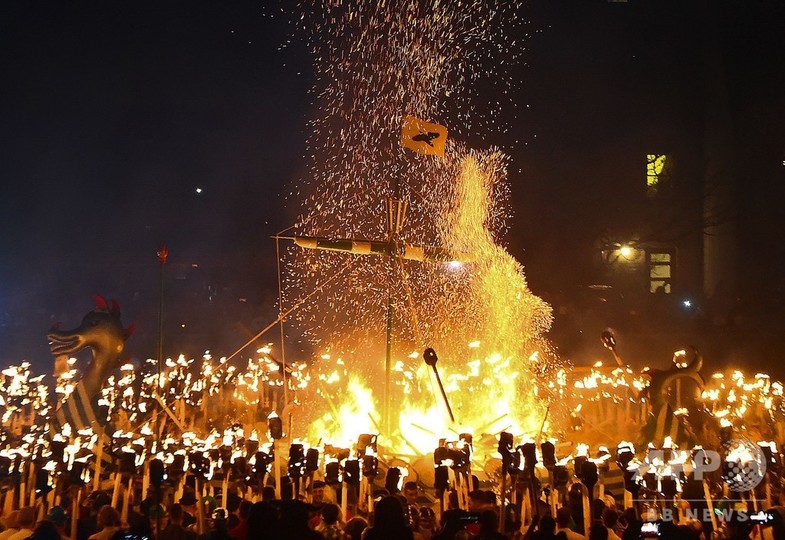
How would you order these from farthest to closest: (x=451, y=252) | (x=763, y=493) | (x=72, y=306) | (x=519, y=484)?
(x=72, y=306) < (x=451, y=252) < (x=519, y=484) < (x=763, y=493)

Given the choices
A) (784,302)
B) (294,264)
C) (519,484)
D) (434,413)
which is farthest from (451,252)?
(294,264)

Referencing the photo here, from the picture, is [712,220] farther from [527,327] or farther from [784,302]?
[527,327]

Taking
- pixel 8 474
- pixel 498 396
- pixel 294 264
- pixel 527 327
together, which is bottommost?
pixel 8 474

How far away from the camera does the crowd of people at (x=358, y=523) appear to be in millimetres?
4156

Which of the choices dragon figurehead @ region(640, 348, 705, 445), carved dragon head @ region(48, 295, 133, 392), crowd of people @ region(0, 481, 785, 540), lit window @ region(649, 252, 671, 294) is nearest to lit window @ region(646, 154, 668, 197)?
lit window @ region(649, 252, 671, 294)

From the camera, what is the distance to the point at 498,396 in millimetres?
12930

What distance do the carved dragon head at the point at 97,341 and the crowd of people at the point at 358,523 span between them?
3.72m

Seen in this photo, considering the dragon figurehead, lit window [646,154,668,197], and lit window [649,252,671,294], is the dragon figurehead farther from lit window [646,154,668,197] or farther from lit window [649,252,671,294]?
lit window [646,154,668,197]

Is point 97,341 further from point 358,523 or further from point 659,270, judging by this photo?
point 659,270

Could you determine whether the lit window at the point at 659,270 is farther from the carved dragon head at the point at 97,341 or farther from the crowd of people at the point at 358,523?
the carved dragon head at the point at 97,341

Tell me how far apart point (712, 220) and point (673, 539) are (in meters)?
20.3

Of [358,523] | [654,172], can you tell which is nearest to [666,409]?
[358,523]

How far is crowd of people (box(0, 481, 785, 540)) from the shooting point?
4156mm

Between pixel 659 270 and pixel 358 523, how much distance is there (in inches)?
816
